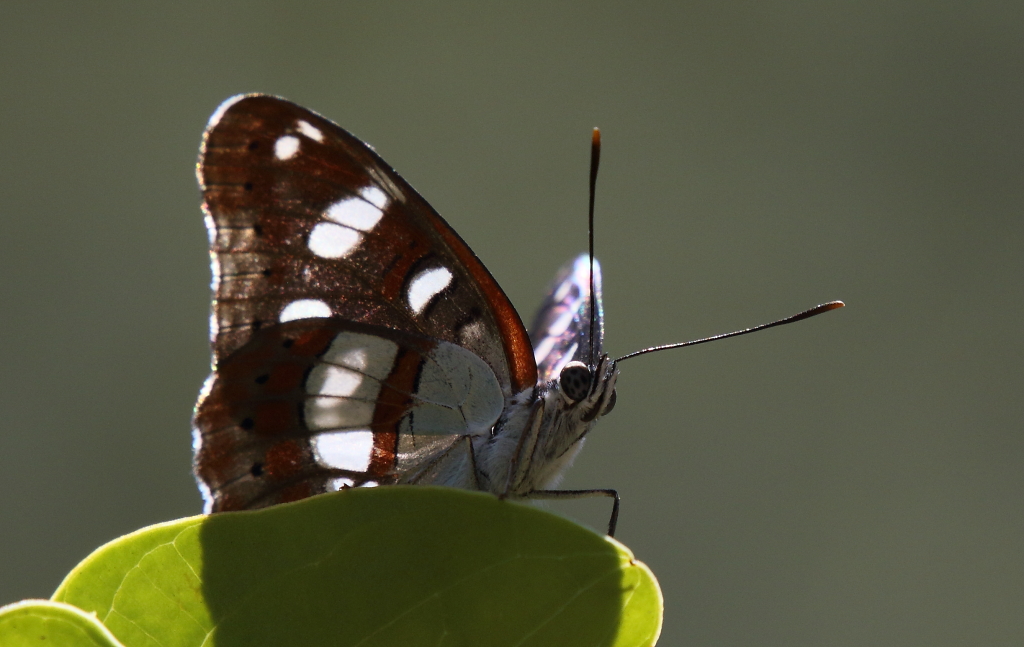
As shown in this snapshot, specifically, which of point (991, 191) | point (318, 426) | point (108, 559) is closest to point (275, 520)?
point (108, 559)

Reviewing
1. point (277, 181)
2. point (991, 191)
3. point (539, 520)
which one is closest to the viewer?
point (539, 520)

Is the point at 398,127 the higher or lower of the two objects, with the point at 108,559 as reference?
higher

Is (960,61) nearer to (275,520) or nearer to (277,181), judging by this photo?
(277,181)

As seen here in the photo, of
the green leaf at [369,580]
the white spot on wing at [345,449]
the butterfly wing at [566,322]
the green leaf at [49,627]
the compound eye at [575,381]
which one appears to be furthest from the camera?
the butterfly wing at [566,322]

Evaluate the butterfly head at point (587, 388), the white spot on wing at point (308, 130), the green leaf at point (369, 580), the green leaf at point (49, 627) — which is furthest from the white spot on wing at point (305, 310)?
the green leaf at point (49, 627)

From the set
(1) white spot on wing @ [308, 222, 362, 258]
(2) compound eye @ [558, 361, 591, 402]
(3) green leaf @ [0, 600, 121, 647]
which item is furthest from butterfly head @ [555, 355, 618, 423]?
(3) green leaf @ [0, 600, 121, 647]

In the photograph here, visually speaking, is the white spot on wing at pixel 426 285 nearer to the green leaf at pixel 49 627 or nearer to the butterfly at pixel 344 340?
the butterfly at pixel 344 340

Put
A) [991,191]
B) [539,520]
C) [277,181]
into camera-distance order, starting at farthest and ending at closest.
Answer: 1. [991,191]
2. [277,181]
3. [539,520]

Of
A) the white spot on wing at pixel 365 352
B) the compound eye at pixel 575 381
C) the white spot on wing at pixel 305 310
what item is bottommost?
the compound eye at pixel 575 381

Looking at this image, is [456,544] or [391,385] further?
[391,385]
